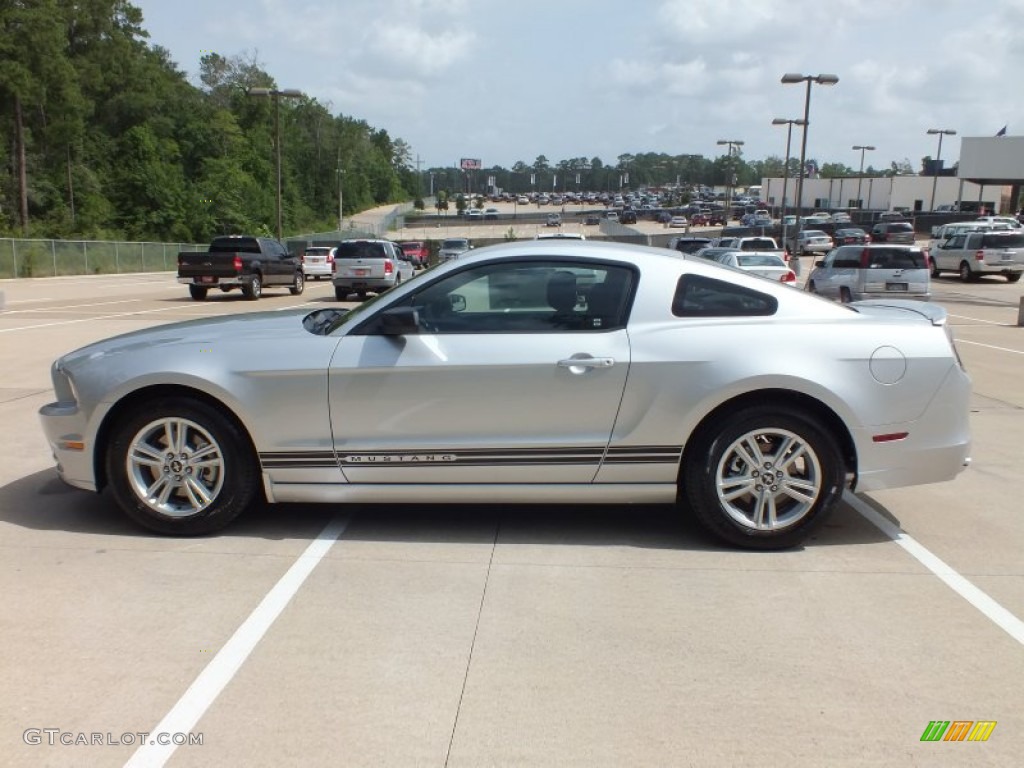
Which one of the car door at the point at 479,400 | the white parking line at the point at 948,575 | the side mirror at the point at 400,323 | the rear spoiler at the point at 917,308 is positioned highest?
the rear spoiler at the point at 917,308

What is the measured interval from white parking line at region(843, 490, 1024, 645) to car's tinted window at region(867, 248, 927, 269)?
619 inches

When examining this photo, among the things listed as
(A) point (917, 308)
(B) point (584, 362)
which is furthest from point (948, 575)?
(B) point (584, 362)

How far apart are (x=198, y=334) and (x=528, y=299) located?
74.9 inches

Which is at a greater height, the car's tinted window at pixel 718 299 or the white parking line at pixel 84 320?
the car's tinted window at pixel 718 299

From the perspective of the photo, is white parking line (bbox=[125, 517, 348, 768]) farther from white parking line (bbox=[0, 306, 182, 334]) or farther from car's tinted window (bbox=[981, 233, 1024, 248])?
car's tinted window (bbox=[981, 233, 1024, 248])

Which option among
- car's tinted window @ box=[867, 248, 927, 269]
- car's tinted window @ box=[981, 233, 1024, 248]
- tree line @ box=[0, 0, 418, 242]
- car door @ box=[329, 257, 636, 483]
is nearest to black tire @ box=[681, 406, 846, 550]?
car door @ box=[329, 257, 636, 483]

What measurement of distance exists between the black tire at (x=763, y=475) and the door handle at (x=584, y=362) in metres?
0.65

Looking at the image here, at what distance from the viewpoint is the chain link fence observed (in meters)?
37.5

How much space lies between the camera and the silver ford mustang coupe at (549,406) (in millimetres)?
4801

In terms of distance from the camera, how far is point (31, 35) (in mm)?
57312

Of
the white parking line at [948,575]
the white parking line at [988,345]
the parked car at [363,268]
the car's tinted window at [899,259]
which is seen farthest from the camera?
the parked car at [363,268]

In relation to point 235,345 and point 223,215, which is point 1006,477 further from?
point 223,215

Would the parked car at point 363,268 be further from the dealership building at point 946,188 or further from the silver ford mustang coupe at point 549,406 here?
the dealership building at point 946,188

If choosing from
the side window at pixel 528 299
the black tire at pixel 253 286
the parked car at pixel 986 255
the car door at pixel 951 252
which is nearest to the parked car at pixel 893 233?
the car door at pixel 951 252
